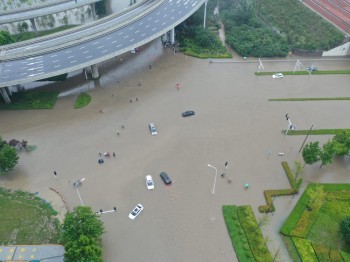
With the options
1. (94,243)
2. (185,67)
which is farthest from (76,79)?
(94,243)

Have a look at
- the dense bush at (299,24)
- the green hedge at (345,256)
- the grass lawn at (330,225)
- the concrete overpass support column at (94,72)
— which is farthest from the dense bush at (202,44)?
the green hedge at (345,256)

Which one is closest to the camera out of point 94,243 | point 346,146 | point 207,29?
point 94,243

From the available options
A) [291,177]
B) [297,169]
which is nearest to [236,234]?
[291,177]

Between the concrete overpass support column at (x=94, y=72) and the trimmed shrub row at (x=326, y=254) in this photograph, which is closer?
the trimmed shrub row at (x=326, y=254)

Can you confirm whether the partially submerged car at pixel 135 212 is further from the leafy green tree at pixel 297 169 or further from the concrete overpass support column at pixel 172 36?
the concrete overpass support column at pixel 172 36

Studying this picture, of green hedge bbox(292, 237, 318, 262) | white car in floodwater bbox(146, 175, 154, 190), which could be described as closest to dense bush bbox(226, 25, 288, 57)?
white car in floodwater bbox(146, 175, 154, 190)

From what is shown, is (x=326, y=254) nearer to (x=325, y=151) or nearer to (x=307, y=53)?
(x=325, y=151)

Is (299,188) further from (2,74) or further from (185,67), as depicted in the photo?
(2,74)

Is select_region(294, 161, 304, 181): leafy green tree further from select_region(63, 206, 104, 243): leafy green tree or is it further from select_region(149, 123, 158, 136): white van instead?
select_region(63, 206, 104, 243): leafy green tree
